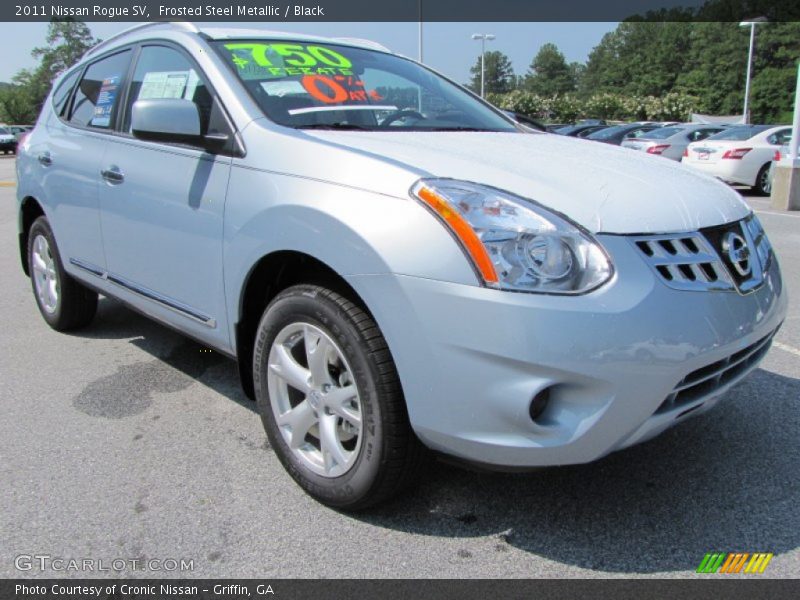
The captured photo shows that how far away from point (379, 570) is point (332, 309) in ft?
2.67

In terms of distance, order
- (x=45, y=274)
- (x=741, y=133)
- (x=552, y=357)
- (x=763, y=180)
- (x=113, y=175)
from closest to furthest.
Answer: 1. (x=552, y=357)
2. (x=113, y=175)
3. (x=45, y=274)
4. (x=763, y=180)
5. (x=741, y=133)

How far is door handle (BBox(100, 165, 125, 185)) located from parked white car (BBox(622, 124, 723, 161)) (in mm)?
14690

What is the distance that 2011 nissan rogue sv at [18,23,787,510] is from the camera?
1.93 m

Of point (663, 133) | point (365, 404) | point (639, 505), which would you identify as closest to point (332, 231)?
point (365, 404)

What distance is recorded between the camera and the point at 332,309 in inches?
87.6

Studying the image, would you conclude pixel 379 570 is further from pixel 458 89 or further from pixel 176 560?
pixel 458 89

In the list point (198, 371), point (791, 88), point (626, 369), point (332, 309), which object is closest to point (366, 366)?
point (332, 309)

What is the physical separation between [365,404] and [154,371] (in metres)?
2.11

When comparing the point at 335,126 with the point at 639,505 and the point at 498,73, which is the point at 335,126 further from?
the point at 498,73

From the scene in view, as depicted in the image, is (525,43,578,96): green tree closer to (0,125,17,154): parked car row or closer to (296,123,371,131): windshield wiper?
(0,125,17,154): parked car row

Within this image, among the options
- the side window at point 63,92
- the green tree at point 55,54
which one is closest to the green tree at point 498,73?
the green tree at point 55,54

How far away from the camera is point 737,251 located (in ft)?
7.38

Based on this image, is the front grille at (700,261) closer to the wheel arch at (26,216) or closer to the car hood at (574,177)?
the car hood at (574,177)

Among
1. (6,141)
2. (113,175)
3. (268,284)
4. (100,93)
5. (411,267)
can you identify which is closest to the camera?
(411,267)
